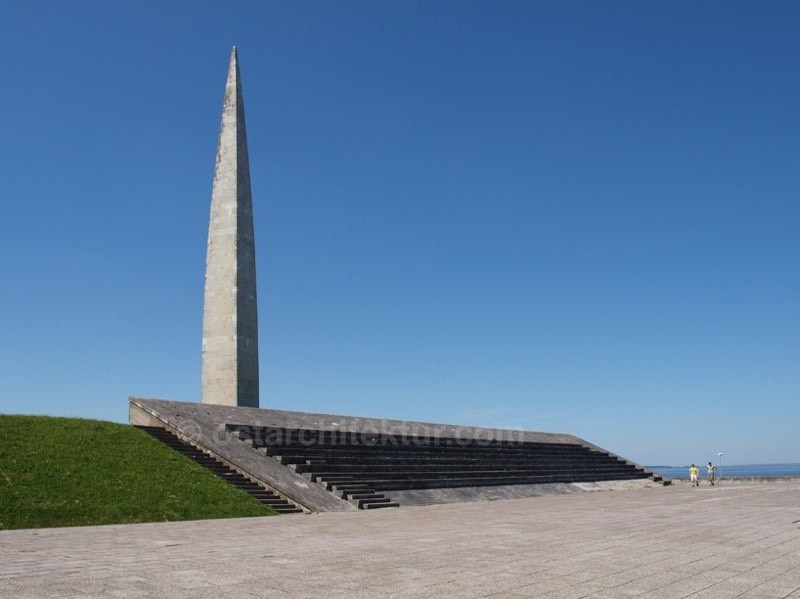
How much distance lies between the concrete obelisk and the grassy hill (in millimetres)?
9880

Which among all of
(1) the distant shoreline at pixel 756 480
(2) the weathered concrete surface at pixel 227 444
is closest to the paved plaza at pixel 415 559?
(2) the weathered concrete surface at pixel 227 444

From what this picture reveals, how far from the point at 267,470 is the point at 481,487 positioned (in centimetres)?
955

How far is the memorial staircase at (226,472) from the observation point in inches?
749

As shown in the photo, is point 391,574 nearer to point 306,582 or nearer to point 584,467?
point 306,582

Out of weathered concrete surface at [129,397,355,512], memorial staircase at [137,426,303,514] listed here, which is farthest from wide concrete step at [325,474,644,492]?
memorial staircase at [137,426,303,514]

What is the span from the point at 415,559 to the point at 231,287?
953 inches

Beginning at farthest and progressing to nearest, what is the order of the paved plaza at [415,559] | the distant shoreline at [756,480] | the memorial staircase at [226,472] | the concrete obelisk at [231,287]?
the distant shoreline at [756,480] < the concrete obelisk at [231,287] < the memorial staircase at [226,472] < the paved plaza at [415,559]

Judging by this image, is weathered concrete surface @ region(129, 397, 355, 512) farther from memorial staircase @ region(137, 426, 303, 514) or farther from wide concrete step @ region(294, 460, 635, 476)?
wide concrete step @ region(294, 460, 635, 476)

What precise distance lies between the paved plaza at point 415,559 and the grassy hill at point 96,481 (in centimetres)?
115

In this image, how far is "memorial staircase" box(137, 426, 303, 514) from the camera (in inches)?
749

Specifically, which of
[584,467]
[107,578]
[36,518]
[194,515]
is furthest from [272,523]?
[584,467]

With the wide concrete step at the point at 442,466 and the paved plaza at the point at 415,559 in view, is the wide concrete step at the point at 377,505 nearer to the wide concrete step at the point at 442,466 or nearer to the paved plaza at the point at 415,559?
the wide concrete step at the point at 442,466

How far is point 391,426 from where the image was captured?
3278 cm

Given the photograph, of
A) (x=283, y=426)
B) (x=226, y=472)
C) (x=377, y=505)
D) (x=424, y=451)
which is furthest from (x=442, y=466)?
(x=226, y=472)
